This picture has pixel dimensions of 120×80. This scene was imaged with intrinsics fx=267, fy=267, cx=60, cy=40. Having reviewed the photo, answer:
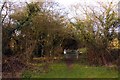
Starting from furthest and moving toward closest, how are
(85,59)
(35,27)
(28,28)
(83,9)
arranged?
1. (83,9)
2. (85,59)
3. (35,27)
4. (28,28)

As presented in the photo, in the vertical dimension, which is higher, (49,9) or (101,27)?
(49,9)

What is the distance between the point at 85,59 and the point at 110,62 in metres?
2.17

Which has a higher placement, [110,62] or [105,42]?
[105,42]

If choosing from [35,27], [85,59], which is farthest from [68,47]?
[35,27]

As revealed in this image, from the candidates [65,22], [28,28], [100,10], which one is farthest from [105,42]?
[28,28]

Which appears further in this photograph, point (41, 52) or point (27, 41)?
point (41, 52)

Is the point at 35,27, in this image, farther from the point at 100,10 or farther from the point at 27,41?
the point at 100,10

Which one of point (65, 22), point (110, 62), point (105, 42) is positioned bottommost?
point (110, 62)

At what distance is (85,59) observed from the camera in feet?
50.9

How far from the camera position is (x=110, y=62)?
13.7m

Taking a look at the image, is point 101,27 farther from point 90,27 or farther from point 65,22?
point 65,22

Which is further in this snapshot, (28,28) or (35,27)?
(35,27)

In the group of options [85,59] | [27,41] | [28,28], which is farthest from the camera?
[85,59]

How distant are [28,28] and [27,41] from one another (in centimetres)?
106
